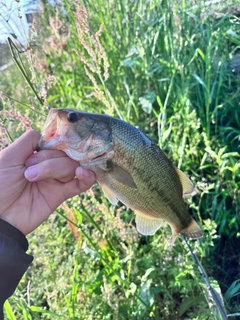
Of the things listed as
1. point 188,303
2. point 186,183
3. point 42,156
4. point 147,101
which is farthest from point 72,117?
point 147,101

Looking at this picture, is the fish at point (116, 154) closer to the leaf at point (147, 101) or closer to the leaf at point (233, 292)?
the leaf at point (233, 292)

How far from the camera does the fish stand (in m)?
1.31

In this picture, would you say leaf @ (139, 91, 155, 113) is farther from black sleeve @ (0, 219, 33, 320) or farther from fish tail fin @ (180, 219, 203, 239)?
black sleeve @ (0, 219, 33, 320)

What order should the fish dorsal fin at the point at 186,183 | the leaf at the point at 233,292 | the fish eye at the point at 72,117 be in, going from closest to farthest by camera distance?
the fish eye at the point at 72,117 → the fish dorsal fin at the point at 186,183 → the leaf at the point at 233,292

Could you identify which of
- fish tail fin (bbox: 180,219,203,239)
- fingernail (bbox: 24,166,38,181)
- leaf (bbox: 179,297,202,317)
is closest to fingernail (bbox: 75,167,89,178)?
fingernail (bbox: 24,166,38,181)

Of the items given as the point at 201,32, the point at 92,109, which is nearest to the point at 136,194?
the point at 92,109

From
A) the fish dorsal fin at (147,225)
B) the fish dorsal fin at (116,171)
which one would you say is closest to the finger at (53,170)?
the fish dorsal fin at (116,171)

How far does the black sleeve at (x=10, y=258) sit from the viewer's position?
137cm

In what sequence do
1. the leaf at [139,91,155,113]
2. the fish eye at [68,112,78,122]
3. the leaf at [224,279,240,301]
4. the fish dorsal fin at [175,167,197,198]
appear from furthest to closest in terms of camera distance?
the leaf at [139,91,155,113] → the leaf at [224,279,240,301] → the fish dorsal fin at [175,167,197,198] → the fish eye at [68,112,78,122]

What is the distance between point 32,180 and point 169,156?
4.18 ft

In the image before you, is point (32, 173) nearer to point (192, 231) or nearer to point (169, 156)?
point (192, 231)

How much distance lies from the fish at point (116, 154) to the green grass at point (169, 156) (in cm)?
41

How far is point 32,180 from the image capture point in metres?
1.33

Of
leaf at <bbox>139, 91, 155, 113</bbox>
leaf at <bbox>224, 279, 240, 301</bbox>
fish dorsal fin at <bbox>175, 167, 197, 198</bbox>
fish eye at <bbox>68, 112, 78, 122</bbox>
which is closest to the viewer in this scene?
fish eye at <bbox>68, 112, 78, 122</bbox>
